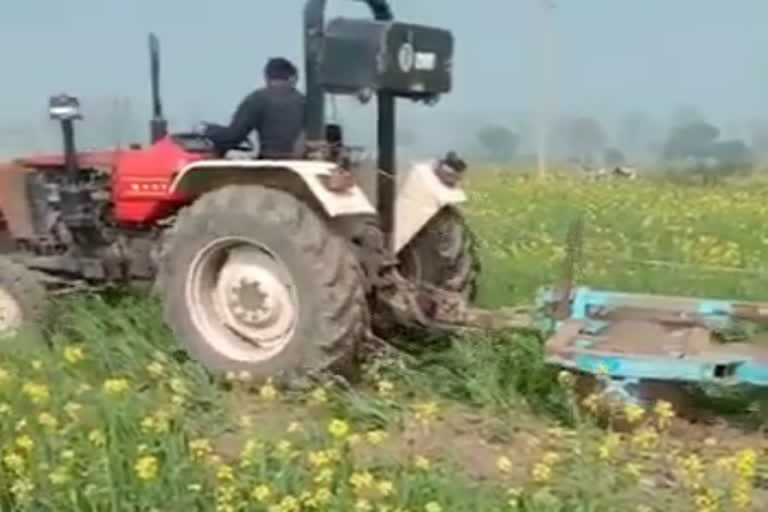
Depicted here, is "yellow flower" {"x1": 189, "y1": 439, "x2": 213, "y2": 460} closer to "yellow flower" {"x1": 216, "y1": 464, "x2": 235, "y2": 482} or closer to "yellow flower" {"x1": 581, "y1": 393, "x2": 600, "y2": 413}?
"yellow flower" {"x1": 216, "y1": 464, "x2": 235, "y2": 482}

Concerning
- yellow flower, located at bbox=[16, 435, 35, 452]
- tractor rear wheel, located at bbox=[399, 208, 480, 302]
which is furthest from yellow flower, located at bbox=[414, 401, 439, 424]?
tractor rear wheel, located at bbox=[399, 208, 480, 302]

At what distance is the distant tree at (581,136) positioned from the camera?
32.3 meters

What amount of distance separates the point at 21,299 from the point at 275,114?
1.53 m

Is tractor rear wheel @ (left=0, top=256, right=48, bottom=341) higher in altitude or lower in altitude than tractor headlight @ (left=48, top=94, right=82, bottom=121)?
lower

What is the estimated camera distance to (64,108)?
885 cm

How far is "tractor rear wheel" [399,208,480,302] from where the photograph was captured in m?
8.67

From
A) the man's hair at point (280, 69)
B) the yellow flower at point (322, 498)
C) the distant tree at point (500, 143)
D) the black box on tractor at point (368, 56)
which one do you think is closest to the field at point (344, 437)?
the yellow flower at point (322, 498)

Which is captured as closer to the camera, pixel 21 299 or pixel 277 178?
pixel 277 178

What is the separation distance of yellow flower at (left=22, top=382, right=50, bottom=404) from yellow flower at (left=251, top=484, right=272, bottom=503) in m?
1.24

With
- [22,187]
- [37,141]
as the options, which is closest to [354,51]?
[22,187]

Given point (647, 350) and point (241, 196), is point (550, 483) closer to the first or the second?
point (647, 350)

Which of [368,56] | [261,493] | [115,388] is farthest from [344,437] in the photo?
[368,56]

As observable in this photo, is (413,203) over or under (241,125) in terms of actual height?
under

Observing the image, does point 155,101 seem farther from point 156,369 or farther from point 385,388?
point 385,388
